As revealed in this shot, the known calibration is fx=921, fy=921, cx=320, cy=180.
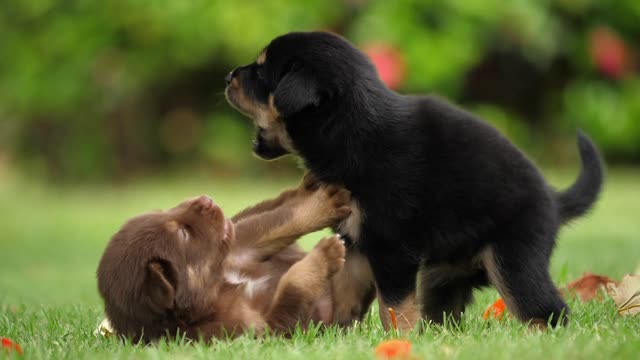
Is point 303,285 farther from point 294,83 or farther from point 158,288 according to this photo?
point 294,83

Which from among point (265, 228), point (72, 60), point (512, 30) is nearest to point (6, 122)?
point (72, 60)

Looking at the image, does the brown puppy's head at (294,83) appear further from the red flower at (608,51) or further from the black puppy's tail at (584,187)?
the red flower at (608,51)

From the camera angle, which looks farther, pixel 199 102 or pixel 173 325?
pixel 199 102

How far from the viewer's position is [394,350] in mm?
2518

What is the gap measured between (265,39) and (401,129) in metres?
8.32

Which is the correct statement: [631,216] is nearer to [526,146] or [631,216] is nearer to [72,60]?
[526,146]

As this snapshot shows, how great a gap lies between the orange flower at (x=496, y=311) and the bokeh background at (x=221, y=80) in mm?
6424

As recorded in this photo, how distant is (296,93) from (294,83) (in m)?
0.04

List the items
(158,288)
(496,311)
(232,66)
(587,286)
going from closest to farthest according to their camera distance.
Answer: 1. (158,288)
2. (496,311)
3. (587,286)
4. (232,66)

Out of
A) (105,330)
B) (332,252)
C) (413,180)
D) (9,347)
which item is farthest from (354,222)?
(9,347)

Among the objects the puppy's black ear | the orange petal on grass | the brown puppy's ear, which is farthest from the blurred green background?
the orange petal on grass

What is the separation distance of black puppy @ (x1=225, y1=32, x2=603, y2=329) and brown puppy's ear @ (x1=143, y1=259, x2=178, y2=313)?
68 cm

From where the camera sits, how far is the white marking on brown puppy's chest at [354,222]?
3195mm

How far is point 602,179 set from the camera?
12.3 feet
